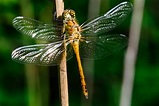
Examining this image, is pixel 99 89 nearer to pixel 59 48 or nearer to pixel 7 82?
pixel 7 82

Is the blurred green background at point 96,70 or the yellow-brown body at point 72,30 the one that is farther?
the blurred green background at point 96,70

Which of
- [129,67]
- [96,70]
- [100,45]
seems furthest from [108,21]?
[96,70]

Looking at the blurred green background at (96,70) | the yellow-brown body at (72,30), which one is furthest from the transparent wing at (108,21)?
the blurred green background at (96,70)

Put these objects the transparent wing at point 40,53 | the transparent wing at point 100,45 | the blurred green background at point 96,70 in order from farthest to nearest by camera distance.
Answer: the blurred green background at point 96,70 < the transparent wing at point 100,45 < the transparent wing at point 40,53

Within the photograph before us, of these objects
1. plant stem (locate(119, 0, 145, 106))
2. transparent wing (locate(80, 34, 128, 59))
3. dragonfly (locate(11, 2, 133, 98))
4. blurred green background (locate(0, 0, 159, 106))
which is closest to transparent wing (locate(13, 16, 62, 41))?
dragonfly (locate(11, 2, 133, 98))

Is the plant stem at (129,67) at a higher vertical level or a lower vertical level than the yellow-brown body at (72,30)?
lower

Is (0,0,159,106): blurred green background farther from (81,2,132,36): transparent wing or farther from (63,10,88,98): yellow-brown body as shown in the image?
(63,10,88,98): yellow-brown body

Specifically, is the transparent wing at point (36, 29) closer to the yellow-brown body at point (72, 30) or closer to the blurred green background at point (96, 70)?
the yellow-brown body at point (72, 30)

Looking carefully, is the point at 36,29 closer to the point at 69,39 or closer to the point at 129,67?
the point at 69,39
